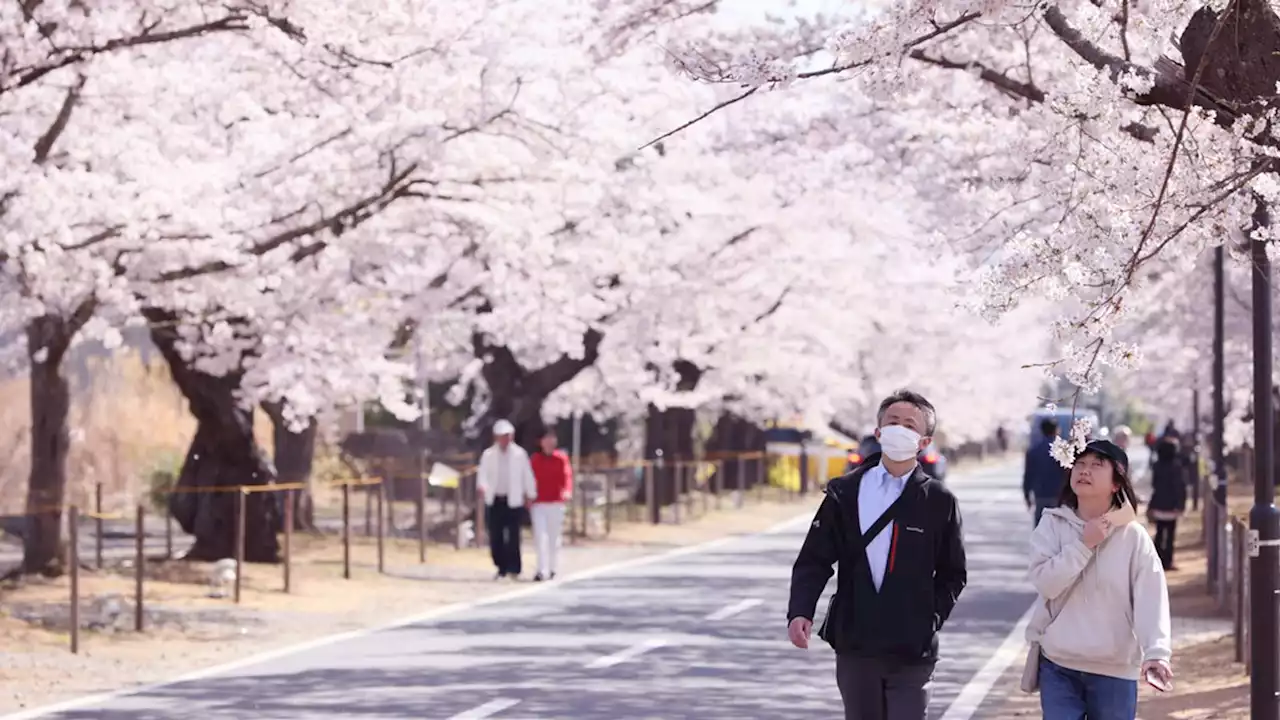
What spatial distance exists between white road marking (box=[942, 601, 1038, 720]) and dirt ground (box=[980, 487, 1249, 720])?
10 cm

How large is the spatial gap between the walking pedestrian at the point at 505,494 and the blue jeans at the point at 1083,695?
1782 centimetres

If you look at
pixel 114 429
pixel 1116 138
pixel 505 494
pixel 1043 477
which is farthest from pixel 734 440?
pixel 1116 138

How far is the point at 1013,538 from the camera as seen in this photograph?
36094 mm

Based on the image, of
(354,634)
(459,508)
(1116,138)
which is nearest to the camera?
(1116,138)

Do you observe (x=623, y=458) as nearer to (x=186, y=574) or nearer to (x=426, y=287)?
(x=426, y=287)

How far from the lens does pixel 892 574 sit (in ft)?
25.5

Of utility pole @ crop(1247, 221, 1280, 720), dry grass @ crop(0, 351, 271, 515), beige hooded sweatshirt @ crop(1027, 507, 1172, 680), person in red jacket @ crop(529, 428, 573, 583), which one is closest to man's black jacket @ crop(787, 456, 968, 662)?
beige hooded sweatshirt @ crop(1027, 507, 1172, 680)

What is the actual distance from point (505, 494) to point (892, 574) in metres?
18.2

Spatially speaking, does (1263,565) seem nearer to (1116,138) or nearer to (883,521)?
(1116,138)

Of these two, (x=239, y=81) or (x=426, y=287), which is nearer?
(x=239, y=81)

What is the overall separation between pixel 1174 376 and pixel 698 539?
24.2 m

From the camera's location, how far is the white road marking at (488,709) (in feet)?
42.0

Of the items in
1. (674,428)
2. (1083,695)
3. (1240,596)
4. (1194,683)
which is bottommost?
(1194,683)

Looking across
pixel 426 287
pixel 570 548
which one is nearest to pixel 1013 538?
pixel 570 548
